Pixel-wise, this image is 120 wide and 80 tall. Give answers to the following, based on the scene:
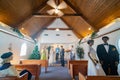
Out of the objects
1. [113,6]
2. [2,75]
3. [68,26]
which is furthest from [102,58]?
[68,26]

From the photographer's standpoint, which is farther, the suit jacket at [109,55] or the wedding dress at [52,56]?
the wedding dress at [52,56]

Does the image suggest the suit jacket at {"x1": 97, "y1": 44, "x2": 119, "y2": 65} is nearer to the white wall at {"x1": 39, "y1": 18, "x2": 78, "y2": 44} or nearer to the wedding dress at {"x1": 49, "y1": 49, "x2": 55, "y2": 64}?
the white wall at {"x1": 39, "y1": 18, "x2": 78, "y2": 44}

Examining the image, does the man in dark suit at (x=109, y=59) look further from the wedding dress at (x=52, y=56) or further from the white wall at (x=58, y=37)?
the wedding dress at (x=52, y=56)

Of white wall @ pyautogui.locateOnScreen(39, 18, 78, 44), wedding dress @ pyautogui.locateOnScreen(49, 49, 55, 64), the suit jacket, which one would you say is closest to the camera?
the suit jacket

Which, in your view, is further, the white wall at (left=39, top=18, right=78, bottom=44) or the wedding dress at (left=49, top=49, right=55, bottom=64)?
the wedding dress at (left=49, top=49, right=55, bottom=64)

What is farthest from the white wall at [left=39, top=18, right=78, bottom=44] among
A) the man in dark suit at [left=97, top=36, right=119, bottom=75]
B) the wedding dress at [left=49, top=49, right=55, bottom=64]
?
the man in dark suit at [left=97, top=36, right=119, bottom=75]

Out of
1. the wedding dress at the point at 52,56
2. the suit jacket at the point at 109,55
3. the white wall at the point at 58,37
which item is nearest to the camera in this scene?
the suit jacket at the point at 109,55

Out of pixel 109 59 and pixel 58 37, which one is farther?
pixel 58 37

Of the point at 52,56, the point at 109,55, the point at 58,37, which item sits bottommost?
the point at 52,56

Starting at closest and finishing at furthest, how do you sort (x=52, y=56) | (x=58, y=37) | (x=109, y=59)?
(x=109, y=59) → (x=58, y=37) → (x=52, y=56)

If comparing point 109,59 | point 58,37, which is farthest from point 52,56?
point 109,59

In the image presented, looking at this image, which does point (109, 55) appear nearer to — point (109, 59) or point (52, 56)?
point (109, 59)

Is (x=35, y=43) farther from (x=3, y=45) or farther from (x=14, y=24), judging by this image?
(x=3, y=45)

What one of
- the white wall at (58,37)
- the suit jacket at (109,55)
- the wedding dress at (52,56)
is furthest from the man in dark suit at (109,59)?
the wedding dress at (52,56)
